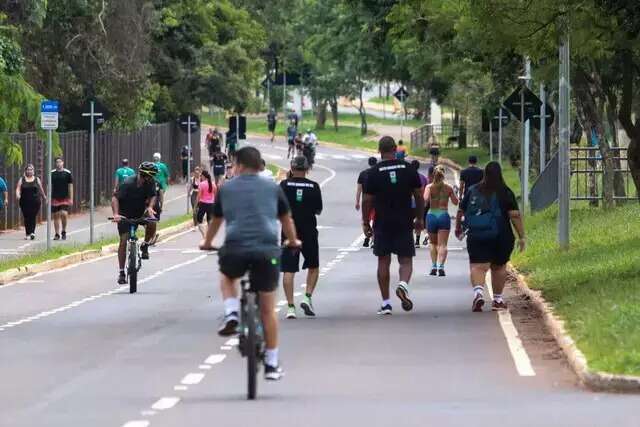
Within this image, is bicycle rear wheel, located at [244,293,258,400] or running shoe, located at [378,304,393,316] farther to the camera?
running shoe, located at [378,304,393,316]

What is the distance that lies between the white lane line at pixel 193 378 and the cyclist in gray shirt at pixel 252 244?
3.39ft

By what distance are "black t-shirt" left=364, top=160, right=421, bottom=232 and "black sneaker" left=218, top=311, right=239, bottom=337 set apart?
6.52 m

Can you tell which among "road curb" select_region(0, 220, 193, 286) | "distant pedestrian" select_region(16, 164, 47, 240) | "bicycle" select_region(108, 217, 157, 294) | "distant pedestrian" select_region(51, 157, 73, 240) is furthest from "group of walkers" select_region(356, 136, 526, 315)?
"distant pedestrian" select_region(16, 164, 47, 240)

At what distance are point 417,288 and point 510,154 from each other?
3962 centimetres

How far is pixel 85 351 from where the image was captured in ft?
52.3

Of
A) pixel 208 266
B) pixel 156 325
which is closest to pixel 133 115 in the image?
pixel 208 266

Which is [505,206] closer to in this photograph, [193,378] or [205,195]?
[193,378]

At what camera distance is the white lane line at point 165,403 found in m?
11.8

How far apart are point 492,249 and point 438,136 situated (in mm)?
68149

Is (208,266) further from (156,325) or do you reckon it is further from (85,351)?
(85,351)

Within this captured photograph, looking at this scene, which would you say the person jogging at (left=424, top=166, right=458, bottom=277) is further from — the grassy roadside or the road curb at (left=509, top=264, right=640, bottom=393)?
the road curb at (left=509, top=264, right=640, bottom=393)

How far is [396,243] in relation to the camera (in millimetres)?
18781

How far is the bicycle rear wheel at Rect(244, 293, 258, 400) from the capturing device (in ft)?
39.0

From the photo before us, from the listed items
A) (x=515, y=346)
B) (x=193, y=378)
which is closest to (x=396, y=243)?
(x=515, y=346)
